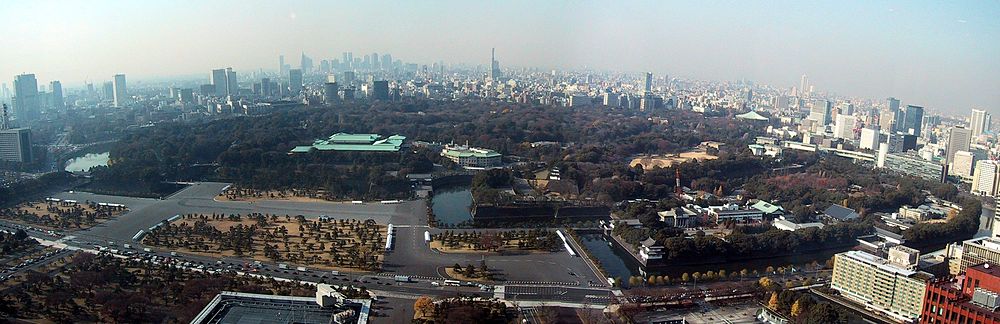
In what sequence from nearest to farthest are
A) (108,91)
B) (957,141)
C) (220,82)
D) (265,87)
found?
(957,141), (108,91), (265,87), (220,82)

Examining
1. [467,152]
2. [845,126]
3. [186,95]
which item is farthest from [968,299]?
[186,95]

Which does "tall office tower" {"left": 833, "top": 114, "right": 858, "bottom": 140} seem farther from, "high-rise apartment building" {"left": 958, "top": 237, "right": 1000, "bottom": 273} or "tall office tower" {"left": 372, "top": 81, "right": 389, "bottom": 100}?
"tall office tower" {"left": 372, "top": 81, "right": 389, "bottom": 100}

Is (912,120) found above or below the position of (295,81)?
below

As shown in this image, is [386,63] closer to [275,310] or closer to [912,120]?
[912,120]

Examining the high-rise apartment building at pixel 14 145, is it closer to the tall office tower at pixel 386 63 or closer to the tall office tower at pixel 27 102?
the tall office tower at pixel 27 102

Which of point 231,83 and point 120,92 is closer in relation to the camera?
point 120,92

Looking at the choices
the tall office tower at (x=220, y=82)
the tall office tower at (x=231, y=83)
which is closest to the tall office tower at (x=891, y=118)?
the tall office tower at (x=231, y=83)

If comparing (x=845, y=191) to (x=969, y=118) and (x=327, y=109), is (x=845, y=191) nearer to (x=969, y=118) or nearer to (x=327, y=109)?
(x=969, y=118)
